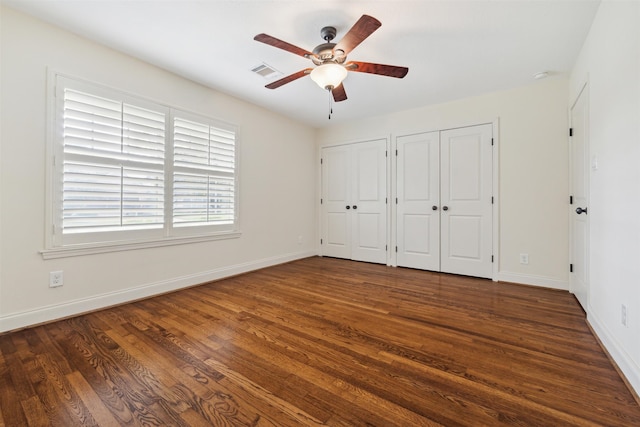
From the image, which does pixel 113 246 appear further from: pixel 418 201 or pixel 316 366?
pixel 418 201

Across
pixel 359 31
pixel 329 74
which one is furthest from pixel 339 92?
pixel 359 31

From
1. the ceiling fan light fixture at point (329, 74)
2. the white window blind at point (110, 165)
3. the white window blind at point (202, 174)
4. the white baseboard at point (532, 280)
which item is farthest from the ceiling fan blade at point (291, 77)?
the white baseboard at point (532, 280)

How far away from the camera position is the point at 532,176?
331 cm

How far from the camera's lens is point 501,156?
3.50 m

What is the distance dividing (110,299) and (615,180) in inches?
166

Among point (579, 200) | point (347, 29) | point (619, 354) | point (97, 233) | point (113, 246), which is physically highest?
point (347, 29)

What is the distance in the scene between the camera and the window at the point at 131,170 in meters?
2.36

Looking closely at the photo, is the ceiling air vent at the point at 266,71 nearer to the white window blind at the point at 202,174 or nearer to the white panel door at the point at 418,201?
the white window blind at the point at 202,174

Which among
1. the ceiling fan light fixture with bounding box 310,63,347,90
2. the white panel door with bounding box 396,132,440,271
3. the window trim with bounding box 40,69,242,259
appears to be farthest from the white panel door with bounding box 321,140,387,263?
the ceiling fan light fixture with bounding box 310,63,347,90

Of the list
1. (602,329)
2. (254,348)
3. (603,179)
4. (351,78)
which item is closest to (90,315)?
(254,348)

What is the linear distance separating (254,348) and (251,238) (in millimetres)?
2378

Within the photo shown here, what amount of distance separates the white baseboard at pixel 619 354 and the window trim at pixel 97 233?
12.5ft

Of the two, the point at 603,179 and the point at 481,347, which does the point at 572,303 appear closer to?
the point at 603,179

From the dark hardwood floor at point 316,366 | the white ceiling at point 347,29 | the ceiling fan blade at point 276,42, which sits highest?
the white ceiling at point 347,29
